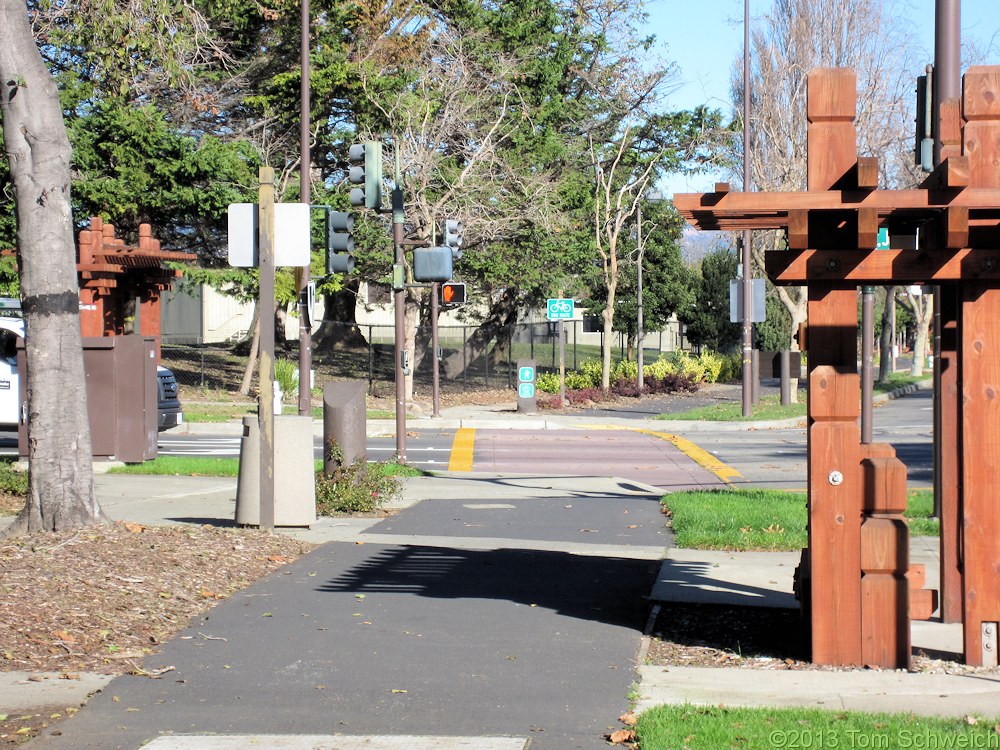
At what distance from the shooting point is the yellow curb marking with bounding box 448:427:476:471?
1900 cm

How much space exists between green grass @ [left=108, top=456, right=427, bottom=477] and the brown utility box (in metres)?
0.23

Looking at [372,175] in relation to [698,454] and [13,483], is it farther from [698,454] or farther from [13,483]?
[698,454]

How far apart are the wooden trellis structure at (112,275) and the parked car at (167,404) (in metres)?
2.25

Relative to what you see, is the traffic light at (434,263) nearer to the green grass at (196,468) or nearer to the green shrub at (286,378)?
the green grass at (196,468)

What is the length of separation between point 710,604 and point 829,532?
1878 mm

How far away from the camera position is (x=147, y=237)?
24.8 m

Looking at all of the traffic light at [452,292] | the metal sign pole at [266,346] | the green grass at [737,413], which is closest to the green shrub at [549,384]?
the green grass at [737,413]

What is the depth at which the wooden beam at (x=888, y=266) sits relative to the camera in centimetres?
607

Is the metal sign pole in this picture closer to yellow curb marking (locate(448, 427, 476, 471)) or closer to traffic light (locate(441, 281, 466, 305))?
yellow curb marking (locate(448, 427, 476, 471))

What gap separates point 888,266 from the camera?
6.11 m

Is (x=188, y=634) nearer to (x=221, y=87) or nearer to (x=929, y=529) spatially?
(x=929, y=529)

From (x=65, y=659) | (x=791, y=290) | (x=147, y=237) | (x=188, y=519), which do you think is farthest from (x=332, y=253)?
(x=791, y=290)

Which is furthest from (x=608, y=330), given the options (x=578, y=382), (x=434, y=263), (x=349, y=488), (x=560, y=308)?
(x=349, y=488)

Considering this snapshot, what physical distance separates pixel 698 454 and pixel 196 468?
28.8 ft
